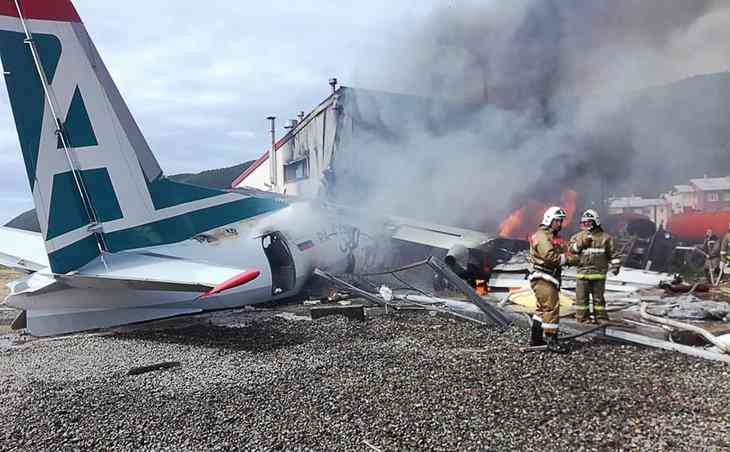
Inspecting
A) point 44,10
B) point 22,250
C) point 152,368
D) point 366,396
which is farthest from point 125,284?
point 22,250

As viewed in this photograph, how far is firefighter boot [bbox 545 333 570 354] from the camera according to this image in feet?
20.4

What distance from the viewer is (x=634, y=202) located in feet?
86.2

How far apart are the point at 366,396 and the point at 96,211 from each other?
5.19 metres

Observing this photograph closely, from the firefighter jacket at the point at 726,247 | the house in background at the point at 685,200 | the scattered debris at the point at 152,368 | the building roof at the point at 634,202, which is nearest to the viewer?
the scattered debris at the point at 152,368

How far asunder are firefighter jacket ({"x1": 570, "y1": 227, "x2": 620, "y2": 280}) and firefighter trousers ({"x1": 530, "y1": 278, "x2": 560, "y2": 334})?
192 centimetres

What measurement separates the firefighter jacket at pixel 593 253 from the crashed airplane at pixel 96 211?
500 cm

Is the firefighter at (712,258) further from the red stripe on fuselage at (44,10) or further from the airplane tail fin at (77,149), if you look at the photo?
the red stripe on fuselage at (44,10)

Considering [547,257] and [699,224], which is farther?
[699,224]

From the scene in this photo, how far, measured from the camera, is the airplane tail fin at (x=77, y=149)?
7.29m

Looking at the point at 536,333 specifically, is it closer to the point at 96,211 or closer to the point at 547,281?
the point at 547,281

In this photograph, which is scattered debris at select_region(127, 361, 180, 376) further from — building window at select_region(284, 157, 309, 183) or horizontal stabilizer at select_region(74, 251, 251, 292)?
building window at select_region(284, 157, 309, 183)

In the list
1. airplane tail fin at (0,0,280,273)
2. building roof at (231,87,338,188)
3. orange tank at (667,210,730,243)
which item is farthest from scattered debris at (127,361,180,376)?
orange tank at (667,210,730,243)

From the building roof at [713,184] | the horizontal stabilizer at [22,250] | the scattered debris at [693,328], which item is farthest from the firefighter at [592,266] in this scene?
the building roof at [713,184]

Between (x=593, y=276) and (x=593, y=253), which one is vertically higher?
(x=593, y=253)
